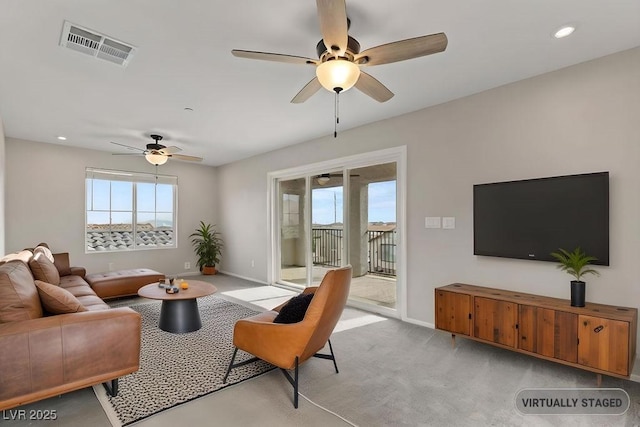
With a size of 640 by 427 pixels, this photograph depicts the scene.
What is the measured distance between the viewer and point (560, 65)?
2814mm

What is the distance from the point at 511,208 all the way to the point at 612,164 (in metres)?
0.81

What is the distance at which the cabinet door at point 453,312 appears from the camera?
304cm

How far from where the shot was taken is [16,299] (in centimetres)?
200

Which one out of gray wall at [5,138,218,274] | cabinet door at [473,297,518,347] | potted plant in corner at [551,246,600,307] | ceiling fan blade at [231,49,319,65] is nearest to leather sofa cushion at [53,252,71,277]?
gray wall at [5,138,218,274]

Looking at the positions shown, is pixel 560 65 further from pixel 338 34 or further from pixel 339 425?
pixel 339 425

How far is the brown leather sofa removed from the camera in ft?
6.02

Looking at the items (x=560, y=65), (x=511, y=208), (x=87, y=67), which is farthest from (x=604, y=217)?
(x=87, y=67)

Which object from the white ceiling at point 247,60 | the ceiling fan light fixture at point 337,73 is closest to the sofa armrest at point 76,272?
the white ceiling at point 247,60

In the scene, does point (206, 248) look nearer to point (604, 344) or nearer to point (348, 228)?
point (348, 228)

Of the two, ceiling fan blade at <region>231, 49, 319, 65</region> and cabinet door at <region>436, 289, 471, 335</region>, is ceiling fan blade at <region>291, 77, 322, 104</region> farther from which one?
cabinet door at <region>436, 289, 471, 335</region>

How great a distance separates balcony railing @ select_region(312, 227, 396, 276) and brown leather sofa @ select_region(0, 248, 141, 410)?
3192mm

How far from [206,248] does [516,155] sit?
622cm

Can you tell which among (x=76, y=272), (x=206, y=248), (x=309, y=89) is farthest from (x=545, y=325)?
(x=206, y=248)

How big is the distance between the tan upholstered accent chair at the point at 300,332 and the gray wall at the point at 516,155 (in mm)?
1829
